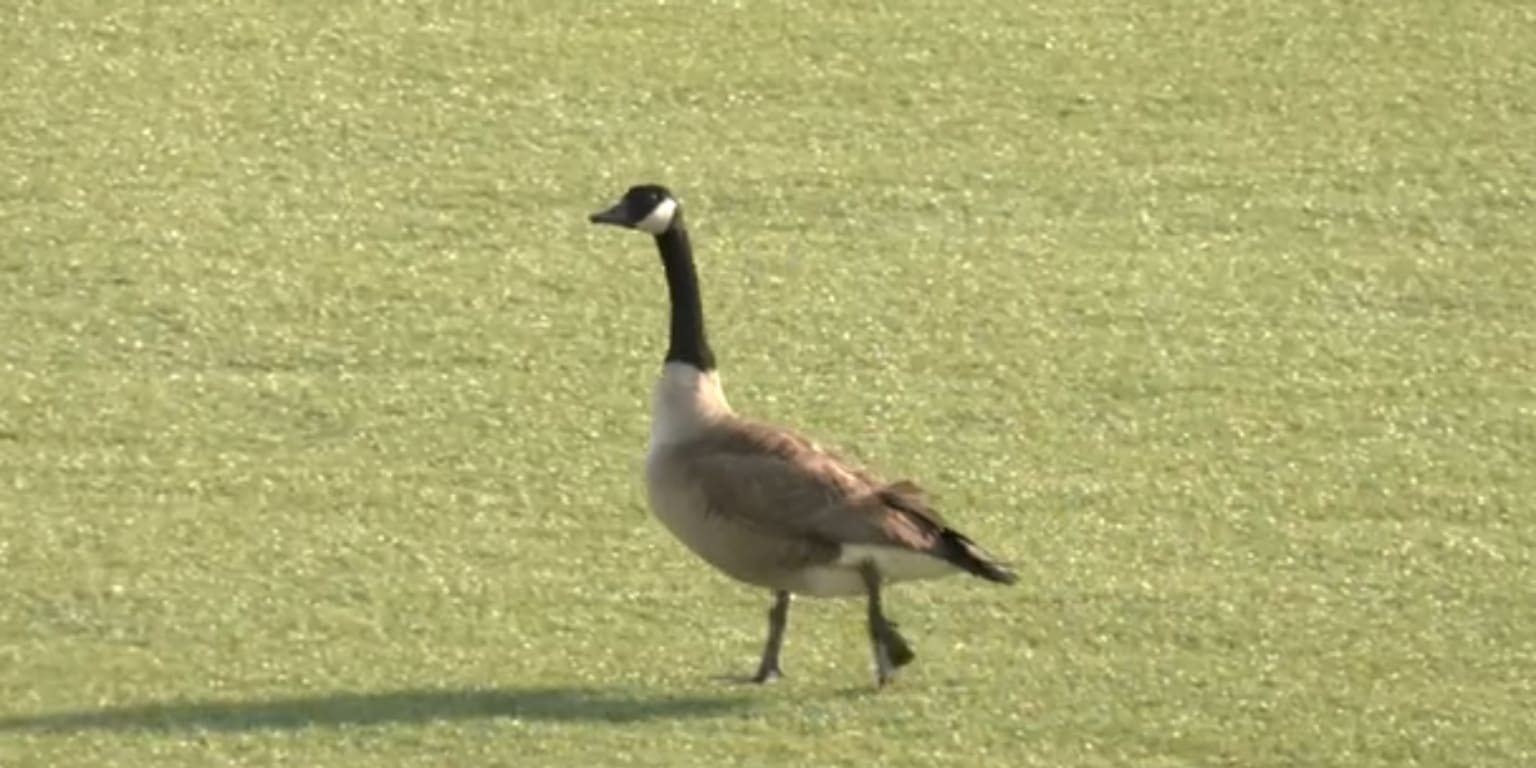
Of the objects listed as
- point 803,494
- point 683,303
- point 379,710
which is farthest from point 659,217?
point 379,710

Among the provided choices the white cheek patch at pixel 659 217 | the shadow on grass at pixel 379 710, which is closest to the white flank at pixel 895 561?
the shadow on grass at pixel 379 710

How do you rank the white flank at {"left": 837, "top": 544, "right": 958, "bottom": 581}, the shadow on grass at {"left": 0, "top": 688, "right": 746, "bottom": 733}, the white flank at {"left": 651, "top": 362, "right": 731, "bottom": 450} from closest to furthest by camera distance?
the shadow on grass at {"left": 0, "top": 688, "right": 746, "bottom": 733} < the white flank at {"left": 837, "top": 544, "right": 958, "bottom": 581} < the white flank at {"left": 651, "top": 362, "right": 731, "bottom": 450}

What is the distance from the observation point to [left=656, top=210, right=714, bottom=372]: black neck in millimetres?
6641

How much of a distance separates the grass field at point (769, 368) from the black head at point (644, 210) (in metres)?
0.59

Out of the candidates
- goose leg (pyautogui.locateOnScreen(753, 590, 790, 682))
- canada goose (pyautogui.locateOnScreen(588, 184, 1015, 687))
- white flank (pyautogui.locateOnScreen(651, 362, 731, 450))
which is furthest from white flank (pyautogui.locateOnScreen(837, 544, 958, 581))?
white flank (pyautogui.locateOnScreen(651, 362, 731, 450))

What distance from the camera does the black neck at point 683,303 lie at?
6641mm

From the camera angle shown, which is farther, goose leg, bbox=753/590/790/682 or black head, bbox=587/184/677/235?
black head, bbox=587/184/677/235

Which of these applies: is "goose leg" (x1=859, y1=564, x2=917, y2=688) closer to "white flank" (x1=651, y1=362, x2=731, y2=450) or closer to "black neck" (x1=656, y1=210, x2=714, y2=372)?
"white flank" (x1=651, y1=362, x2=731, y2=450)

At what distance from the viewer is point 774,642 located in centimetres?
621

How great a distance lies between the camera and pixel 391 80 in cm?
859

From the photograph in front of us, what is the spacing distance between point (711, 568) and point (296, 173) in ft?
6.23

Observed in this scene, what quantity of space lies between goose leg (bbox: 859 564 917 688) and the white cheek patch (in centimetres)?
86

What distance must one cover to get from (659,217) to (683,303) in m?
0.16

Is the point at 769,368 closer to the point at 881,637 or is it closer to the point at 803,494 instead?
the point at 803,494
